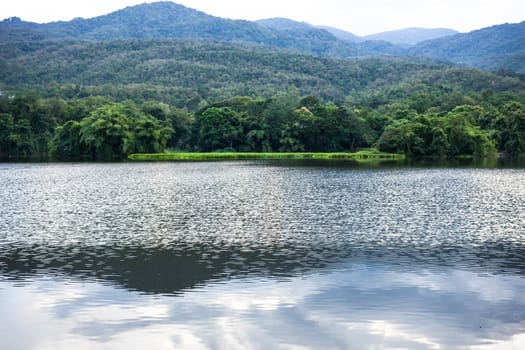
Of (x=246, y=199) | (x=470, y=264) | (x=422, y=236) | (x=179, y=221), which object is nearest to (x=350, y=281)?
(x=470, y=264)

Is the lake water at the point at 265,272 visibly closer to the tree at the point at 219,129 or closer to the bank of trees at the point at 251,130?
the bank of trees at the point at 251,130

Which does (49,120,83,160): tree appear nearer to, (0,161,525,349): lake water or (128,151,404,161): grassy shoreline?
(128,151,404,161): grassy shoreline

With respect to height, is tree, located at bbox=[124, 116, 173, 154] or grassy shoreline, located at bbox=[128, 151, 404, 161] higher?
tree, located at bbox=[124, 116, 173, 154]

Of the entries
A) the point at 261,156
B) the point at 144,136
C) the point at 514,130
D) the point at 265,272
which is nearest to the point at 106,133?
the point at 144,136

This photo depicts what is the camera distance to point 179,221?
3325cm

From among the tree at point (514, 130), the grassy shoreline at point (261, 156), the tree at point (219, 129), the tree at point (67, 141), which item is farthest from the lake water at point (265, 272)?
A: the tree at point (219, 129)

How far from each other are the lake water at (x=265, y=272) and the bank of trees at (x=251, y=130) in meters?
63.4

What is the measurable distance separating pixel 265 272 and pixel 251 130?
333 ft

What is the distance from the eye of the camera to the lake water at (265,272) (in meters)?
15.5

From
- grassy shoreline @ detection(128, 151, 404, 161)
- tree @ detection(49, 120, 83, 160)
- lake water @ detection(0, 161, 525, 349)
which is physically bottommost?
lake water @ detection(0, 161, 525, 349)

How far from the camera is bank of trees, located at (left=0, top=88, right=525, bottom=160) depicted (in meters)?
103

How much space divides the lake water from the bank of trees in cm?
6343

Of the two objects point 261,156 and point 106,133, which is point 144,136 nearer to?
point 106,133

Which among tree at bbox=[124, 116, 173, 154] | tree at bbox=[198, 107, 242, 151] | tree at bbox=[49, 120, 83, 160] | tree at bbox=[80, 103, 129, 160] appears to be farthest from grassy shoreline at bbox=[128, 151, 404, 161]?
tree at bbox=[49, 120, 83, 160]
